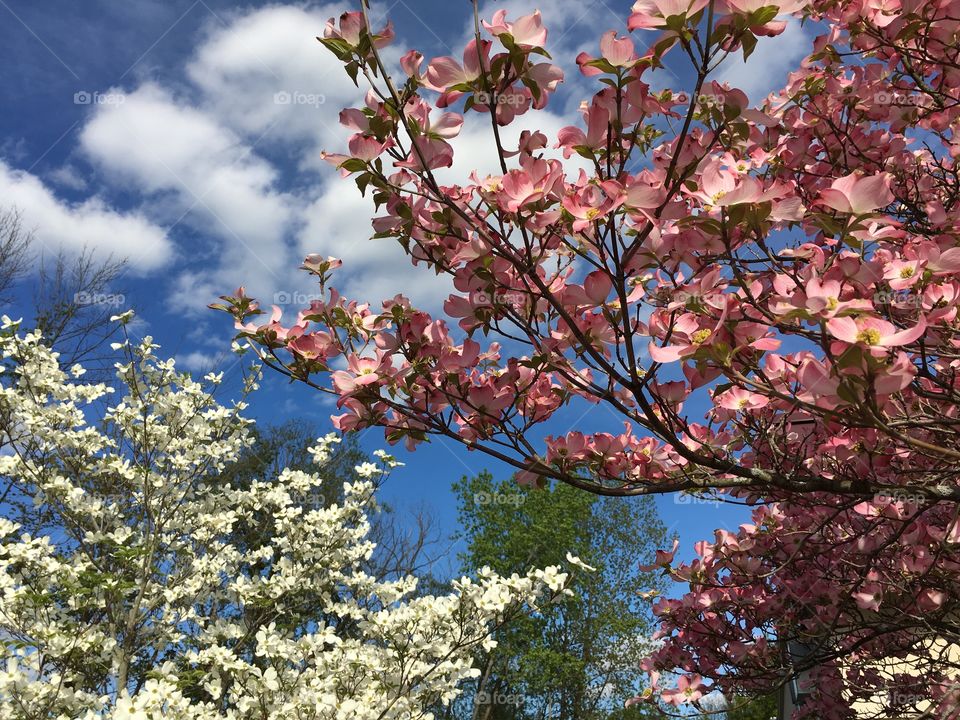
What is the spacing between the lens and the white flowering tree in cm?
417

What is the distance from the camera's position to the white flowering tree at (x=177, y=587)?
13.7ft

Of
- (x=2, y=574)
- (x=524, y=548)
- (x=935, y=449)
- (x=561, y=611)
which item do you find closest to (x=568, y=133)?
(x=935, y=449)

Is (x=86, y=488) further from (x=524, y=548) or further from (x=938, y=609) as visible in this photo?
(x=524, y=548)

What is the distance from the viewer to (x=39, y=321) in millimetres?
10656

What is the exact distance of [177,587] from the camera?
5.30 meters

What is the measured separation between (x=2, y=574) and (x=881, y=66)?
599 centimetres
